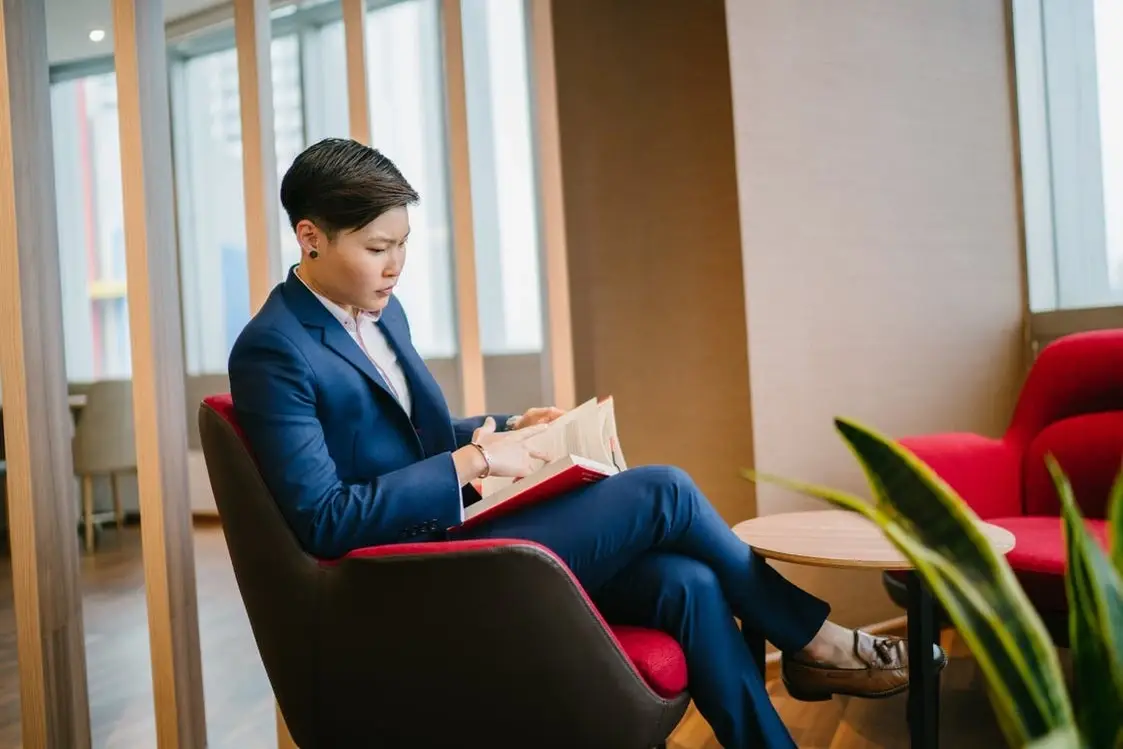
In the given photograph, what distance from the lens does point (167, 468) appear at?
2.03 meters

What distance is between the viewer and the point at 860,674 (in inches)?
65.8

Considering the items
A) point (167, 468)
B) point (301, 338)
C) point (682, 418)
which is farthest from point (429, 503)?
point (682, 418)

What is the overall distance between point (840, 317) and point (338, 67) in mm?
4440

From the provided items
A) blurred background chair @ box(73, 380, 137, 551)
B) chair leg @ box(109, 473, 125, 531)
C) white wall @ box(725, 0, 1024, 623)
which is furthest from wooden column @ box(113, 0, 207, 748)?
chair leg @ box(109, 473, 125, 531)

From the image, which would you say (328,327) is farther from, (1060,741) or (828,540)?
(1060,741)

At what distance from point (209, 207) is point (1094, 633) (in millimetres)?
6778

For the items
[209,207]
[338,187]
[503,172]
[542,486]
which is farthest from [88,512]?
[542,486]

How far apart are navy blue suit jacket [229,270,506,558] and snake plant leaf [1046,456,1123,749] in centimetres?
102

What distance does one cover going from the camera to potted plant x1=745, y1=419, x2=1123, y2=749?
0.60 m

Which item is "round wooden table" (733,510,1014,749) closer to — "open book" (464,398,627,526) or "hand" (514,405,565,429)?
"open book" (464,398,627,526)

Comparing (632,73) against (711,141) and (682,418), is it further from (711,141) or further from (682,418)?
(682,418)

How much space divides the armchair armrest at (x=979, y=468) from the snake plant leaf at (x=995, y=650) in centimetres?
191

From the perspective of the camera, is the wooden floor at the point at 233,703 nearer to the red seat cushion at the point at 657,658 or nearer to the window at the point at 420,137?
the red seat cushion at the point at 657,658

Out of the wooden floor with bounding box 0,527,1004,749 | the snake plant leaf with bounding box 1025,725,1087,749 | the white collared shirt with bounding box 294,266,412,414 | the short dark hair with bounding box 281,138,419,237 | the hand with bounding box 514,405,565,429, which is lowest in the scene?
the wooden floor with bounding box 0,527,1004,749
